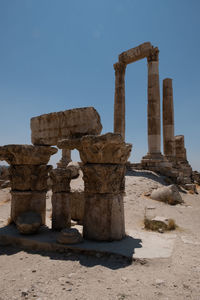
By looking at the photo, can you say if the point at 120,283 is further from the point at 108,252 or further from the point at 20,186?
the point at 20,186

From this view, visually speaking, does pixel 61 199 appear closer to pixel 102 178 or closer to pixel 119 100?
pixel 102 178

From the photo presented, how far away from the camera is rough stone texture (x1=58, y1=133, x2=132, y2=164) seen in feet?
14.6

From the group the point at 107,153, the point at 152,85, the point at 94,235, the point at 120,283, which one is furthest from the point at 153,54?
the point at 120,283

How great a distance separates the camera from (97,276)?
3.38m

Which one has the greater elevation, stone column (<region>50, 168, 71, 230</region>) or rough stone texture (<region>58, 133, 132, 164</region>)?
rough stone texture (<region>58, 133, 132, 164</region>)

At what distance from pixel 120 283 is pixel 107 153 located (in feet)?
7.91

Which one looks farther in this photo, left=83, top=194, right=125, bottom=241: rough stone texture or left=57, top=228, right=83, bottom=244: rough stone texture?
left=83, top=194, right=125, bottom=241: rough stone texture

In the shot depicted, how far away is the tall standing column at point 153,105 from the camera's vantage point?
53.3ft

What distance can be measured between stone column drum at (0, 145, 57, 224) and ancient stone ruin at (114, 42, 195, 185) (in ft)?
35.4

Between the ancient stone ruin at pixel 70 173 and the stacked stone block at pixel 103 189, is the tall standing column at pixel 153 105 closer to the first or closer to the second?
the ancient stone ruin at pixel 70 173

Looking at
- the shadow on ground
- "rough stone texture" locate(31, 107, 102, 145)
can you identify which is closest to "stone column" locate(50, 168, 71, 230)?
the shadow on ground

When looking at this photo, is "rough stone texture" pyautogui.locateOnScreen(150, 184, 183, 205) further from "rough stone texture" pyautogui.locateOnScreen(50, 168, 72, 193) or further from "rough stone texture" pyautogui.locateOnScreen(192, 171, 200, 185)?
"rough stone texture" pyautogui.locateOnScreen(192, 171, 200, 185)

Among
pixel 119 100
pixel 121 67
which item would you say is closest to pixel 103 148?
pixel 119 100

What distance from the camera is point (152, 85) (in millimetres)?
16359
